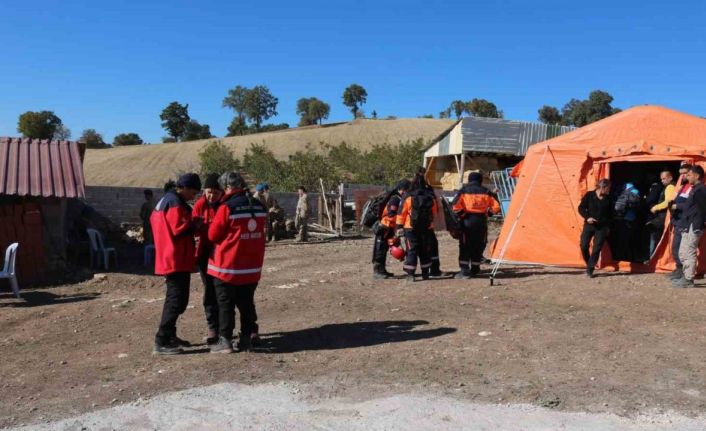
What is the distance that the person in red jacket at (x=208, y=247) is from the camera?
6078mm

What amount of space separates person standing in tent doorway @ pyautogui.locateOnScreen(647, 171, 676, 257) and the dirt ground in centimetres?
73

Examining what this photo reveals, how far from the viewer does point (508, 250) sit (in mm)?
11117

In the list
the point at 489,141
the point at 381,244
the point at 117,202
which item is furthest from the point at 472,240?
the point at 489,141

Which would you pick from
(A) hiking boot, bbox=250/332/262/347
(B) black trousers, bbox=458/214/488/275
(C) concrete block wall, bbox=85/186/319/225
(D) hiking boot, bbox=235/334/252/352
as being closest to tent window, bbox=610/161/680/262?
(B) black trousers, bbox=458/214/488/275

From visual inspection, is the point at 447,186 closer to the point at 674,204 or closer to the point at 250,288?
the point at 674,204

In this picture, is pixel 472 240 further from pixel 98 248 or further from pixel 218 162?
pixel 218 162

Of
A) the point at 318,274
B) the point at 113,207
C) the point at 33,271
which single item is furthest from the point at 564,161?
the point at 113,207

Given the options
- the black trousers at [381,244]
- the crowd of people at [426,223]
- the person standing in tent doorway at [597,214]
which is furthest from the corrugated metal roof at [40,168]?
the person standing in tent doorway at [597,214]

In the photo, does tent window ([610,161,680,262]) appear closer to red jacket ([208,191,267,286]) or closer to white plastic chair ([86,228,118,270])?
red jacket ([208,191,267,286])

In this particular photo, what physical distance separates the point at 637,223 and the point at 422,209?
4.28 m

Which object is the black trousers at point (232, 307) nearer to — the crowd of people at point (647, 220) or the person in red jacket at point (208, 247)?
the person in red jacket at point (208, 247)

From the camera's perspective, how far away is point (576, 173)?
10586 millimetres

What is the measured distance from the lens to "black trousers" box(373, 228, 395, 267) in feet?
32.0

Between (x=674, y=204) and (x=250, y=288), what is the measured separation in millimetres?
6331
